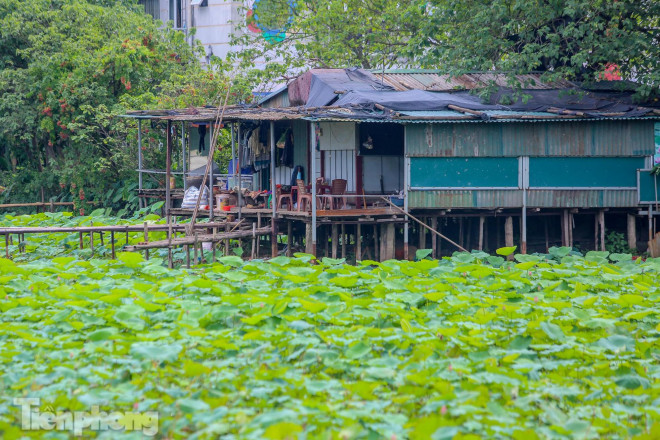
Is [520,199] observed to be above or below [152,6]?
below

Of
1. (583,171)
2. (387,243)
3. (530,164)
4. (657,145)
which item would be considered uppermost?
(657,145)

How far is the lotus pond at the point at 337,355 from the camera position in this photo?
5.54 m

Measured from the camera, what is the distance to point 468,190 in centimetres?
1606

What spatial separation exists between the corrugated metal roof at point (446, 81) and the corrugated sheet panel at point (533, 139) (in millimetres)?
1938

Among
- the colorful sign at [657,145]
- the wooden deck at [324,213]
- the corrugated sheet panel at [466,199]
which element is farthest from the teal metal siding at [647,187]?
the wooden deck at [324,213]

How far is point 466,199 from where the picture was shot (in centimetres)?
1609

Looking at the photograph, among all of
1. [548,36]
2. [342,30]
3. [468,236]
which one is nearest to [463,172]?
[468,236]

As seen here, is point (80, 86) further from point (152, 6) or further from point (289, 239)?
point (152, 6)

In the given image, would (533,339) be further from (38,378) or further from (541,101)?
(541,101)

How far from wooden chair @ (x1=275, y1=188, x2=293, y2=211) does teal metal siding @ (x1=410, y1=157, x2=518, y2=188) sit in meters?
2.44

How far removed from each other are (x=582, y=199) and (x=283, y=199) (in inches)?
Answer: 241

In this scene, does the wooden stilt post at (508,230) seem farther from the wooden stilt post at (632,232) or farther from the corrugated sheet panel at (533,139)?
the wooden stilt post at (632,232)

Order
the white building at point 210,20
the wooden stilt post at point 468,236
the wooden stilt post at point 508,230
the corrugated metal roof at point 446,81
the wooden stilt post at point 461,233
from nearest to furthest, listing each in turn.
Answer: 1. the wooden stilt post at point 508,230
2. the wooden stilt post at point 461,233
3. the wooden stilt post at point 468,236
4. the corrugated metal roof at point 446,81
5. the white building at point 210,20

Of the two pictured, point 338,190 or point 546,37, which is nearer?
point 338,190
